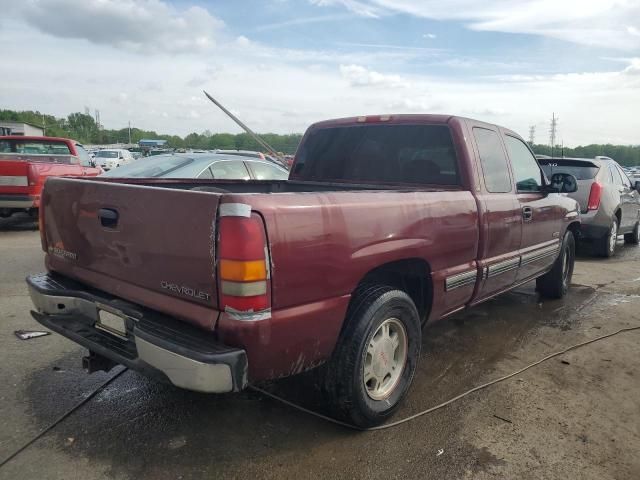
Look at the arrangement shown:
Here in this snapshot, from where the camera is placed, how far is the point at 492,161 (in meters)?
4.14

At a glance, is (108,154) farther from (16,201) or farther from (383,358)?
(383,358)

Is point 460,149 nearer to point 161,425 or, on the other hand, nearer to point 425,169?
point 425,169

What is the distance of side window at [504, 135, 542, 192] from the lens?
14.9ft

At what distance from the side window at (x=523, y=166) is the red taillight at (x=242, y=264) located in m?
3.07

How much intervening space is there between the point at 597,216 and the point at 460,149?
5.57 m

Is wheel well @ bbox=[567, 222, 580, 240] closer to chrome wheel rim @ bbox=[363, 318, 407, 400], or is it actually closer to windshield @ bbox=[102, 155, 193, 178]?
chrome wheel rim @ bbox=[363, 318, 407, 400]

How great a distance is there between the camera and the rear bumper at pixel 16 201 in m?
9.26

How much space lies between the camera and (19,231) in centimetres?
988

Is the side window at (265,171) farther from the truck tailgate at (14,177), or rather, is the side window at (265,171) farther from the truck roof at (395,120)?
the truck tailgate at (14,177)

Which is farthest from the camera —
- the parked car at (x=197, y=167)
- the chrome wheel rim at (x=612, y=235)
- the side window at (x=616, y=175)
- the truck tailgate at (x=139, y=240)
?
the side window at (x=616, y=175)

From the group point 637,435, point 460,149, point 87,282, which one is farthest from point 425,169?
point 87,282

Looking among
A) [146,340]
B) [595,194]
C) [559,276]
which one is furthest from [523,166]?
[595,194]

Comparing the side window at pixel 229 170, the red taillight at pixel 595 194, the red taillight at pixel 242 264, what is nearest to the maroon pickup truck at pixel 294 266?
the red taillight at pixel 242 264

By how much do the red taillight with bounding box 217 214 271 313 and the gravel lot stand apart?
3.15 feet
